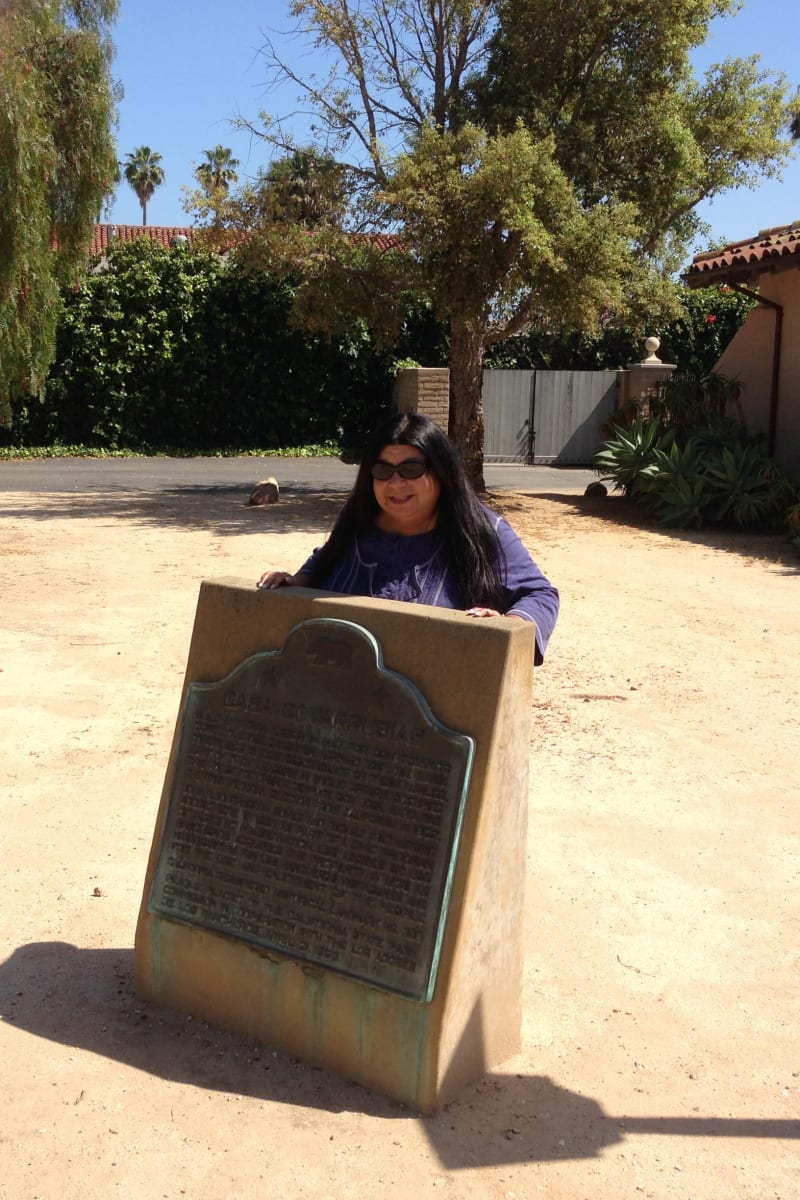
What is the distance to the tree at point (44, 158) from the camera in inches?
466

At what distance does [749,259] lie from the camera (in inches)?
550

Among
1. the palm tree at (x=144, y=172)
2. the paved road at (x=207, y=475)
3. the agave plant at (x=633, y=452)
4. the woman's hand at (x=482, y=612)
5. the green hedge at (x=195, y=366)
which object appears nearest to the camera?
the woman's hand at (x=482, y=612)

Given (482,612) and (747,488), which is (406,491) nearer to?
(482,612)

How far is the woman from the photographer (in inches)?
121

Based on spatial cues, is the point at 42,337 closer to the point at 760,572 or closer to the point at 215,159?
the point at 760,572

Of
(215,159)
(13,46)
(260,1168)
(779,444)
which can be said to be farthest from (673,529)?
(215,159)

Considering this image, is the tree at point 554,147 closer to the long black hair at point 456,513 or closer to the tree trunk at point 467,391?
the tree trunk at point 467,391

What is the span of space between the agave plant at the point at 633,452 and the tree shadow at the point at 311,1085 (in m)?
12.1

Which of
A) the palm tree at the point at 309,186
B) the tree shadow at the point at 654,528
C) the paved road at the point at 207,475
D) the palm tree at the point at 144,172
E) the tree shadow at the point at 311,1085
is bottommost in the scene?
the tree shadow at the point at 311,1085

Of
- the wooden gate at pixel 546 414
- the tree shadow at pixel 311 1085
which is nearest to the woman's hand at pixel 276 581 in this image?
the tree shadow at pixel 311 1085

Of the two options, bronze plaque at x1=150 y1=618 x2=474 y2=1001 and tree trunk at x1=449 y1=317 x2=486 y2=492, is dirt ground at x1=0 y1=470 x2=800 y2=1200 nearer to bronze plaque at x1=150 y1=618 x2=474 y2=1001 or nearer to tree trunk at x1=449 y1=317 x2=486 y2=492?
bronze plaque at x1=150 y1=618 x2=474 y2=1001

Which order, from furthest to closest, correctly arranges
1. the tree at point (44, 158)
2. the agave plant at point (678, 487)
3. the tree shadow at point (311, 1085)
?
the agave plant at point (678, 487)
the tree at point (44, 158)
the tree shadow at point (311, 1085)

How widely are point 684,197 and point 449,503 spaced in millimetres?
13782

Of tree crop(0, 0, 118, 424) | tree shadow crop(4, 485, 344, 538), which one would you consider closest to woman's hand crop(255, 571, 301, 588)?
tree shadow crop(4, 485, 344, 538)
